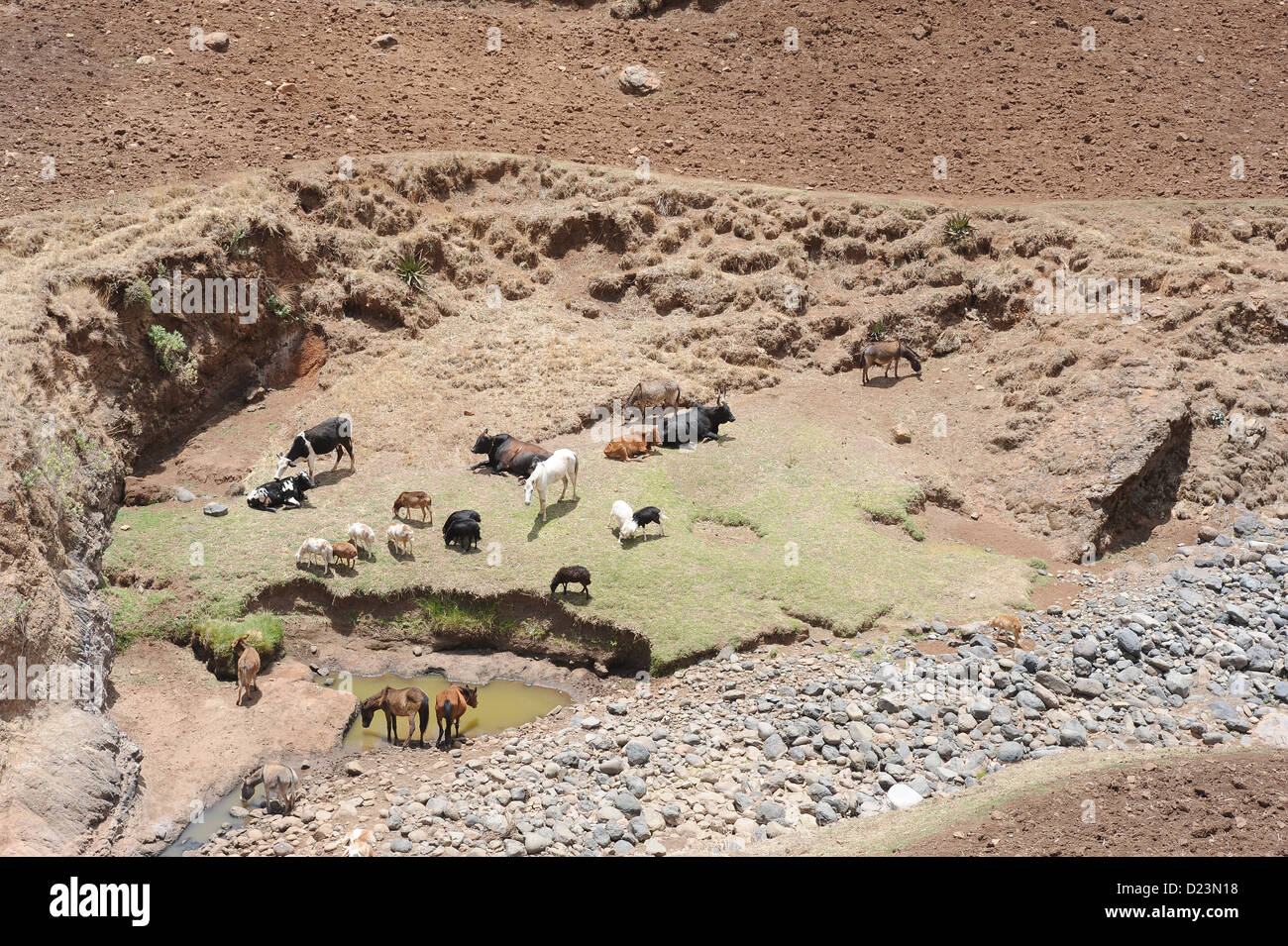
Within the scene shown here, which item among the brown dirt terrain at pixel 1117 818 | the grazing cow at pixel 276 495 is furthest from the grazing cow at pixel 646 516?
the brown dirt terrain at pixel 1117 818

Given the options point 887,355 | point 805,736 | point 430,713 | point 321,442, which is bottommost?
point 430,713

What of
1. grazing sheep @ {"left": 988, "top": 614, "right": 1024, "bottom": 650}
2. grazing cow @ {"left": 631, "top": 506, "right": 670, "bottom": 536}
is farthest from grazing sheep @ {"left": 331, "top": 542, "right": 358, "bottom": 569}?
grazing sheep @ {"left": 988, "top": 614, "right": 1024, "bottom": 650}

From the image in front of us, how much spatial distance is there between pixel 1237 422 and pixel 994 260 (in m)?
6.66

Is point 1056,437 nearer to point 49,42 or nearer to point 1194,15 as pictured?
point 1194,15

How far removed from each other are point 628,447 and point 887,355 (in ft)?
21.2

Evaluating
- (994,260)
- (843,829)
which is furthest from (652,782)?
(994,260)

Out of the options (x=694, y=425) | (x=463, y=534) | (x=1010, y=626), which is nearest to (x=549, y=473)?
(x=463, y=534)

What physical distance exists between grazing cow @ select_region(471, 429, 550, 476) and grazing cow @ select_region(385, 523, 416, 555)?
104 inches

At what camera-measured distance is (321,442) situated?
17672mm

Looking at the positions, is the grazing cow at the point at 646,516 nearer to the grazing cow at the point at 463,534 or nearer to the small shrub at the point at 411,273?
the grazing cow at the point at 463,534

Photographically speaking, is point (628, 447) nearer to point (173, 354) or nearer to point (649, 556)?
point (649, 556)

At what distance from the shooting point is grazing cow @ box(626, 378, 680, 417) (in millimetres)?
19719

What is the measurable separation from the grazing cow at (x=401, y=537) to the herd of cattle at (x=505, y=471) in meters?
0.01

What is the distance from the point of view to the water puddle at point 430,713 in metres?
11.5
